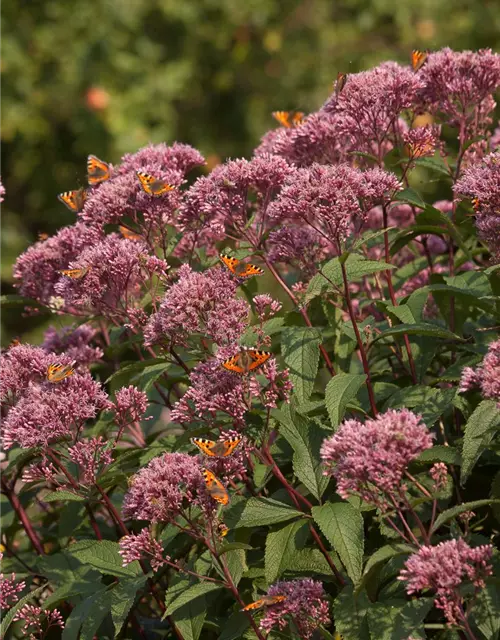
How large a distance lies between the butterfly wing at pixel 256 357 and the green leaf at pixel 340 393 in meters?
0.32

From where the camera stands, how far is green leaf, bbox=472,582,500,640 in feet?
10.6

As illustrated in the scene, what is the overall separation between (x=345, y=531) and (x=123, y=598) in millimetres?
926

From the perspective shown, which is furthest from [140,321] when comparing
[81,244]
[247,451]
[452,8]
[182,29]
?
[452,8]

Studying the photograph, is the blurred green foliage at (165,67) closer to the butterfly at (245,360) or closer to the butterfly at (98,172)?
the butterfly at (98,172)

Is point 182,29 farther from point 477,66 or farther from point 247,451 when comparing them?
point 247,451

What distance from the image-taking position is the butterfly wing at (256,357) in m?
3.37

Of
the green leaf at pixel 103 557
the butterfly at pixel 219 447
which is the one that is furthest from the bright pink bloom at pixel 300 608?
the green leaf at pixel 103 557

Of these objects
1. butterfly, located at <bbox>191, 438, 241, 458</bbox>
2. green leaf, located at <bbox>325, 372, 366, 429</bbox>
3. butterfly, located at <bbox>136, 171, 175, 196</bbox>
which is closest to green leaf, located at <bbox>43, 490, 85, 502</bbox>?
butterfly, located at <bbox>191, 438, 241, 458</bbox>

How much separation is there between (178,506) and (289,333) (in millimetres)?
945

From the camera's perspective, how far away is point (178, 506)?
132 inches

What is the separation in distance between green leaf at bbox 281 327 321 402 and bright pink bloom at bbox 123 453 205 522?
1.87 ft

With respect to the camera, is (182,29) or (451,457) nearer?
(451,457)

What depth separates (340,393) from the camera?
3602 mm

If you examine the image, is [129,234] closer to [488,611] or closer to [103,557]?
[103,557]
